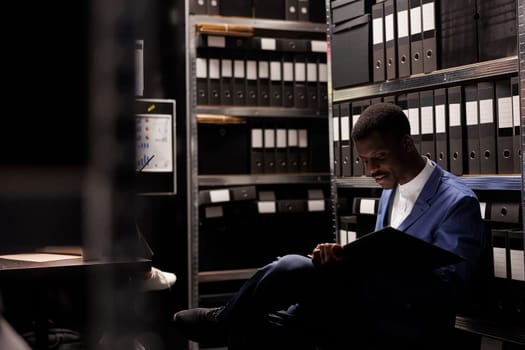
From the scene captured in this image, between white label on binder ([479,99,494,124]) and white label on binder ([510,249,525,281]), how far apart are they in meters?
0.45

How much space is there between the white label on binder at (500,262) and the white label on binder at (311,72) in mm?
1683

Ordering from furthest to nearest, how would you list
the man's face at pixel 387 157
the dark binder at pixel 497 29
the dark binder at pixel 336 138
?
the dark binder at pixel 336 138 → the dark binder at pixel 497 29 → the man's face at pixel 387 157

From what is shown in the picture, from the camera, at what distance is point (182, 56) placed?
3.45 m

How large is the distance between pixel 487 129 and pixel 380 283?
766 millimetres

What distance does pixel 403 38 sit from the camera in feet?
8.52

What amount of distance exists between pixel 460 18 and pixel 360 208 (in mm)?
892

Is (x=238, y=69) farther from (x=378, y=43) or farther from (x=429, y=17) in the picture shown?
(x=429, y=17)

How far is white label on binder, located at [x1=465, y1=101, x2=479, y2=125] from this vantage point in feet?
7.43

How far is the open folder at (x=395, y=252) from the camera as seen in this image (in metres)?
1.55

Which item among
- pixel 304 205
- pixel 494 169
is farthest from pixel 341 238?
pixel 494 169

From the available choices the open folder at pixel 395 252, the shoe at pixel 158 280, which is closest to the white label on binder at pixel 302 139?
the shoe at pixel 158 280

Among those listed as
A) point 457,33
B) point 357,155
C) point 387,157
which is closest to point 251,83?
point 357,155

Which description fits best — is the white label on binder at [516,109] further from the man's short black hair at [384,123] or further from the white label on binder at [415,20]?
the white label on binder at [415,20]

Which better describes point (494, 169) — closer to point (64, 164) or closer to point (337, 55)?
point (337, 55)
